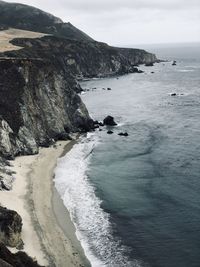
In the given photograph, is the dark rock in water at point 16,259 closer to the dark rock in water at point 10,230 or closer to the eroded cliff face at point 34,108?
the dark rock in water at point 10,230

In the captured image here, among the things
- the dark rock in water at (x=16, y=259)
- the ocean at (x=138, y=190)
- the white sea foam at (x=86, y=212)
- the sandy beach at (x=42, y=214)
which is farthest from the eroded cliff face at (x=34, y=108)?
the dark rock in water at (x=16, y=259)

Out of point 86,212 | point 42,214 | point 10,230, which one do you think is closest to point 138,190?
point 86,212

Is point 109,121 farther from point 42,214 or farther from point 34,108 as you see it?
point 42,214

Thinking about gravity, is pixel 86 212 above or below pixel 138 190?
below

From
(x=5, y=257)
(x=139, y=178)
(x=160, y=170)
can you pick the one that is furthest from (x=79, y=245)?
(x=160, y=170)

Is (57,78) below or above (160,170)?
above

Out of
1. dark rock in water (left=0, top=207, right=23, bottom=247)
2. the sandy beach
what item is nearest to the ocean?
the sandy beach

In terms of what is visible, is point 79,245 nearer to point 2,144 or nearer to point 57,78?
point 2,144
